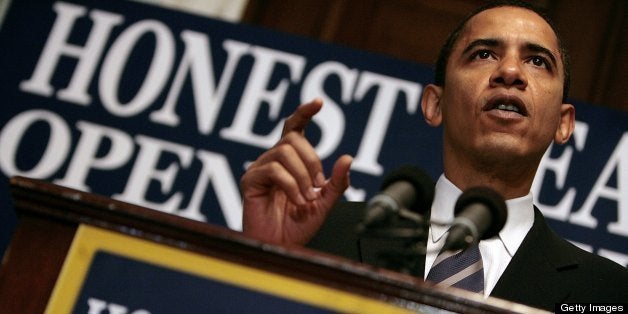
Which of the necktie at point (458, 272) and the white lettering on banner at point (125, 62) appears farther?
the white lettering on banner at point (125, 62)

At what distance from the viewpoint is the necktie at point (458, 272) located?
3.74ft

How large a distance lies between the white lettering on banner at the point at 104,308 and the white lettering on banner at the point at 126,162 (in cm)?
136

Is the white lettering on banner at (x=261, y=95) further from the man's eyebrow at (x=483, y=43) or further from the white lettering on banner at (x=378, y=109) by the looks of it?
the man's eyebrow at (x=483, y=43)

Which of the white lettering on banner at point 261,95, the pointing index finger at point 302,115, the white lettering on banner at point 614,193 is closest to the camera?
the pointing index finger at point 302,115

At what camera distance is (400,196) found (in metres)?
0.84

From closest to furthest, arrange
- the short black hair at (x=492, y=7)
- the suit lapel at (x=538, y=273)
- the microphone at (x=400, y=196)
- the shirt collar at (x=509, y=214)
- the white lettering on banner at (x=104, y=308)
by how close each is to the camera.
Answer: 1. the white lettering on banner at (x=104, y=308)
2. the microphone at (x=400, y=196)
3. the suit lapel at (x=538, y=273)
4. the shirt collar at (x=509, y=214)
5. the short black hair at (x=492, y=7)

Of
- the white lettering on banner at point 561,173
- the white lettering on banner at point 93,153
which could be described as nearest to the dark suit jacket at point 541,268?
the white lettering on banner at point 561,173

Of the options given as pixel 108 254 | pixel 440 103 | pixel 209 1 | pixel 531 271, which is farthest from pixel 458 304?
pixel 209 1

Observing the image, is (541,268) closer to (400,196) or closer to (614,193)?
(400,196)

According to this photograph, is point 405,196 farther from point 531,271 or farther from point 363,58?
point 363,58

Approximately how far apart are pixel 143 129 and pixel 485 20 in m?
1.09

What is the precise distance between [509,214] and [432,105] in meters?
0.33

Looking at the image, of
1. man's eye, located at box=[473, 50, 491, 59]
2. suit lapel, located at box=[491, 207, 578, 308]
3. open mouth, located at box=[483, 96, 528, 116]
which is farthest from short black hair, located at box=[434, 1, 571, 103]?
suit lapel, located at box=[491, 207, 578, 308]

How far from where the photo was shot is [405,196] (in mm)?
850
